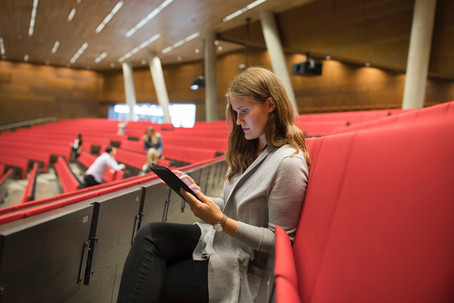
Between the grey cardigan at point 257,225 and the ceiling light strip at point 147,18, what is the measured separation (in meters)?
5.69

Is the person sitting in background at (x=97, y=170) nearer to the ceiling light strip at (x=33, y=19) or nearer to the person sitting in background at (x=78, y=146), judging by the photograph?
the person sitting in background at (x=78, y=146)

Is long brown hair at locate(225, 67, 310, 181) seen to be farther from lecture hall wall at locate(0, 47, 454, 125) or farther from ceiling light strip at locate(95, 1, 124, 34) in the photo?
lecture hall wall at locate(0, 47, 454, 125)

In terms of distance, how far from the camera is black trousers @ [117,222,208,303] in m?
0.65

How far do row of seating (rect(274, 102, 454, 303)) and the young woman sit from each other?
0.50 ft

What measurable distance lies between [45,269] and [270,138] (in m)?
0.61

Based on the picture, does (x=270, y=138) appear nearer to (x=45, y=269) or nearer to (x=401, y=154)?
(x=401, y=154)

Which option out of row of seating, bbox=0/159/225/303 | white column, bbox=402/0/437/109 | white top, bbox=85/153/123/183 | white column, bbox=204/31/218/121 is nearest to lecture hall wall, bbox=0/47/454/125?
white column, bbox=204/31/218/121

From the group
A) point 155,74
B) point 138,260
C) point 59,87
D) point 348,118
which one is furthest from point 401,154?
point 59,87

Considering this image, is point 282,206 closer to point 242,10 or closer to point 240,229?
point 240,229

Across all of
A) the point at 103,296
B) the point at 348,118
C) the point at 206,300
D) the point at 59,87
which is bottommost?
the point at 103,296

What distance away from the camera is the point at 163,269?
695 mm

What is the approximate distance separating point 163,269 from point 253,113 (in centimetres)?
43

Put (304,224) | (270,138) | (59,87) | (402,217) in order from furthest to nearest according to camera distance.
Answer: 1. (59,87)
2. (270,138)
3. (304,224)
4. (402,217)

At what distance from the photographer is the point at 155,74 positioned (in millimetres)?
9312
